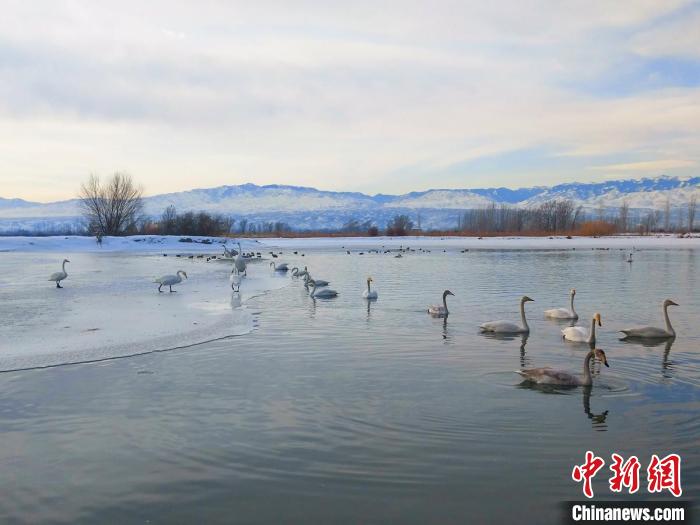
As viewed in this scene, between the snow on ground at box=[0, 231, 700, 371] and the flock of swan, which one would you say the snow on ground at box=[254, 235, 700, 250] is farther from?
the flock of swan

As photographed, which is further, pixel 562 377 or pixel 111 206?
pixel 111 206

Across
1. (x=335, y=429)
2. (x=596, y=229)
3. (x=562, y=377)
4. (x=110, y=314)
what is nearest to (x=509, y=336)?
(x=562, y=377)

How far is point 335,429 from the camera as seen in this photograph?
6520 mm

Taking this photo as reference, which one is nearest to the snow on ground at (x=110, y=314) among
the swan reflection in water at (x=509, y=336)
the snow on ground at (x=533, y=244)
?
the swan reflection in water at (x=509, y=336)

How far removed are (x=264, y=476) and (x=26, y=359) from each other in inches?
231

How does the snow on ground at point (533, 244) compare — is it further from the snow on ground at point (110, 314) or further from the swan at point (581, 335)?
the swan at point (581, 335)

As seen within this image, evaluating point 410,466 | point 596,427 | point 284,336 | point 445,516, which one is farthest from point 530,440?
point 284,336

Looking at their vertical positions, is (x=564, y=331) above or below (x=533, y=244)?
below

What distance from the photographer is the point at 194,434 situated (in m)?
6.38

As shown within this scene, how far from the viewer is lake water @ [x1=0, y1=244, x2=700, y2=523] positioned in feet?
16.2

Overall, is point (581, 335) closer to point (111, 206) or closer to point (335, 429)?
point (335, 429)

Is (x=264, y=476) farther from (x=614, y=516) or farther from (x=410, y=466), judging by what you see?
(x=614, y=516)

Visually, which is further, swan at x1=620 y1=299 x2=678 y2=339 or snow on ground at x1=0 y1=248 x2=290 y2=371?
swan at x1=620 y1=299 x2=678 y2=339

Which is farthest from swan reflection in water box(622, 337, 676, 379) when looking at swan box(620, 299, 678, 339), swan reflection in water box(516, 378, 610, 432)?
swan reflection in water box(516, 378, 610, 432)
